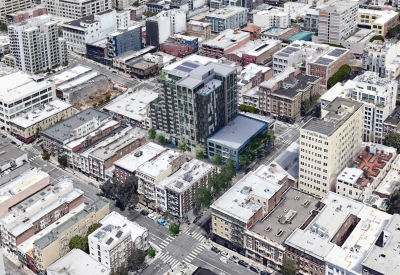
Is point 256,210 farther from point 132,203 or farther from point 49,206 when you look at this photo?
point 49,206

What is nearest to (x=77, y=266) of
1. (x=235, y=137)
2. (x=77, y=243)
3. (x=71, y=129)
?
(x=77, y=243)

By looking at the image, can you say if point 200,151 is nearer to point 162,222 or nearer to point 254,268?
point 162,222

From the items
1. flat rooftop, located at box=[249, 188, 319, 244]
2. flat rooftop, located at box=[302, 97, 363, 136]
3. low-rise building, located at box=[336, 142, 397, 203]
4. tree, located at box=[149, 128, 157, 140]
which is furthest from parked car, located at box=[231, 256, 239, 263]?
tree, located at box=[149, 128, 157, 140]

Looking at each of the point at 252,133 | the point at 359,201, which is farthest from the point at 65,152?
the point at 359,201

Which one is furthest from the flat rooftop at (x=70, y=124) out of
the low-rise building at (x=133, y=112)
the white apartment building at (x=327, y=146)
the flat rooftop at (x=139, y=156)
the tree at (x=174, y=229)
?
the white apartment building at (x=327, y=146)

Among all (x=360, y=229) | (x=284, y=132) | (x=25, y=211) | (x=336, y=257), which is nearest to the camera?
(x=336, y=257)

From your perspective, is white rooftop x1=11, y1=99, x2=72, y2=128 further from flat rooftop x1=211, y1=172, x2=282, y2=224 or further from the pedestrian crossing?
flat rooftop x1=211, y1=172, x2=282, y2=224
